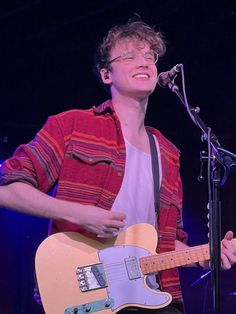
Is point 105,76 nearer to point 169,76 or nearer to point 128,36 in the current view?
point 128,36

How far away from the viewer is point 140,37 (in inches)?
120

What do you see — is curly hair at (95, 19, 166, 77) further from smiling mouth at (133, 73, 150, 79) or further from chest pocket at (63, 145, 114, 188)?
chest pocket at (63, 145, 114, 188)

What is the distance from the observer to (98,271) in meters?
2.26

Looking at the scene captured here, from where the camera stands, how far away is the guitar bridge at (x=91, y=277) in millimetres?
2217

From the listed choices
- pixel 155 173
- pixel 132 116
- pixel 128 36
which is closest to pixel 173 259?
pixel 155 173

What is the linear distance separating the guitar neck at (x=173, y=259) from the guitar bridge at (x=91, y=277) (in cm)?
21

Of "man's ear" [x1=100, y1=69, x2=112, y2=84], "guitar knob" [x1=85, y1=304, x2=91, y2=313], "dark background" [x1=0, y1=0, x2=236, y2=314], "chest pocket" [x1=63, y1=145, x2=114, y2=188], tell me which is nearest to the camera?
"guitar knob" [x1=85, y1=304, x2=91, y2=313]

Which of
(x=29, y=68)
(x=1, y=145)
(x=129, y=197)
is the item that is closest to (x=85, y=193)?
(x=129, y=197)

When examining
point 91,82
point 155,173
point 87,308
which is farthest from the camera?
point 91,82

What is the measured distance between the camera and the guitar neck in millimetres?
2352

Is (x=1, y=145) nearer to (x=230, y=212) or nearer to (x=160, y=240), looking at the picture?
(x=230, y=212)

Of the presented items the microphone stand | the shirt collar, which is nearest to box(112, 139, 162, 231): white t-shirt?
the shirt collar

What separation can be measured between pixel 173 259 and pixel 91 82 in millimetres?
3756

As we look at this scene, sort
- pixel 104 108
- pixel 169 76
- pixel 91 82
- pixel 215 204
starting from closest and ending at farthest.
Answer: pixel 215 204 < pixel 169 76 < pixel 104 108 < pixel 91 82
